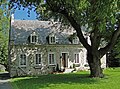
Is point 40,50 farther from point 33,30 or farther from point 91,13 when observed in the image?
point 91,13

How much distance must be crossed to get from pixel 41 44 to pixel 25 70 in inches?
173

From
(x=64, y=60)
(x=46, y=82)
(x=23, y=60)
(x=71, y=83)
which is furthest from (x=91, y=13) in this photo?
(x=64, y=60)

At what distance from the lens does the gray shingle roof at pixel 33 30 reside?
39188mm

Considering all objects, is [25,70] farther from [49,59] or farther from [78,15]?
[78,15]

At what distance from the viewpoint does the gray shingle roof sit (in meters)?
39.2

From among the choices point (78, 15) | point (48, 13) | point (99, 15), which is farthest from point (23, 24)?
point (99, 15)

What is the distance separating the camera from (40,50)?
39.6m

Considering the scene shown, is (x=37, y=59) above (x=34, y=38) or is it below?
below

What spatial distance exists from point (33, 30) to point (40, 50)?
340 centimetres

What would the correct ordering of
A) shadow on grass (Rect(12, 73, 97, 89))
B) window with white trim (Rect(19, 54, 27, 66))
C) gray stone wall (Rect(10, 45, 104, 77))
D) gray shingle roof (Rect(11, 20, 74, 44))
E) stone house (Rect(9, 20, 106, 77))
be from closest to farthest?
shadow on grass (Rect(12, 73, 97, 89)), gray stone wall (Rect(10, 45, 104, 77)), stone house (Rect(9, 20, 106, 77)), window with white trim (Rect(19, 54, 27, 66)), gray shingle roof (Rect(11, 20, 74, 44))

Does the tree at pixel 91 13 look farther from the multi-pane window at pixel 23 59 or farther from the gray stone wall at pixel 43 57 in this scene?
the multi-pane window at pixel 23 59

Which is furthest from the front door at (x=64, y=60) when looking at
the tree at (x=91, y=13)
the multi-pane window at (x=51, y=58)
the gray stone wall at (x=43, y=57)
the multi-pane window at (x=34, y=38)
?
the tree at (x=91, y=13)

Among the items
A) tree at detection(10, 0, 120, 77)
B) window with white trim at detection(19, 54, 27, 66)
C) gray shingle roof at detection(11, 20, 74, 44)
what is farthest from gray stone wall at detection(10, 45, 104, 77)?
tree at detection(10, 0, 120, 77)

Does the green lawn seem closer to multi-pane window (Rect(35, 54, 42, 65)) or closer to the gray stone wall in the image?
the gray stone wall
